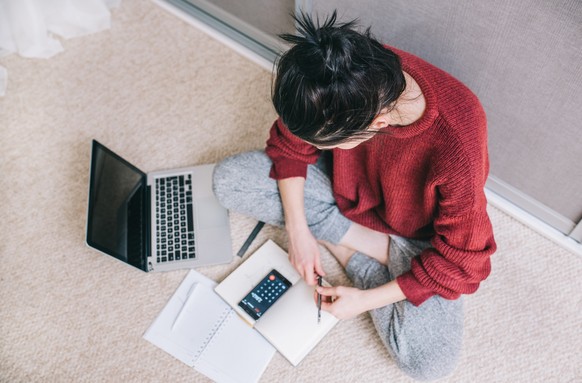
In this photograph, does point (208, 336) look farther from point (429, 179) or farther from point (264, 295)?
point (429, 179)

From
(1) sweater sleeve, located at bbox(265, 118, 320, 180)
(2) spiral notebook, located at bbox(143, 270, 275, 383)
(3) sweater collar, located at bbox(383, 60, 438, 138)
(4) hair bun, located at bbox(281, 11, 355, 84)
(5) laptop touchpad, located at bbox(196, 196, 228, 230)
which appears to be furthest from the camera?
(5) laptop touchpad, located at bbox(196, 196, 228, 230)

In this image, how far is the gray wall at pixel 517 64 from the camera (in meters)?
0.78

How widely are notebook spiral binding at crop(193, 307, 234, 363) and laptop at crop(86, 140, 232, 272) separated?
0.12 metres

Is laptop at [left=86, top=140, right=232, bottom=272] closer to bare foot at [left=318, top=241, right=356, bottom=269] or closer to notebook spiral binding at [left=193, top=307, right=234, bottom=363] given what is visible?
notebook spiral binding at [left=193, top=307, right=234, bottom=363]

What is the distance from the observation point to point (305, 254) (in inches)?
42.1

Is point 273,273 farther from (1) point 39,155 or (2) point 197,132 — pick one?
(1) point 39,155

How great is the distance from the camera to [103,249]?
1.00 m

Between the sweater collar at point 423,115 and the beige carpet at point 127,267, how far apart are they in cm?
50

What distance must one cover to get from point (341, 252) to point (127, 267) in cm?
53

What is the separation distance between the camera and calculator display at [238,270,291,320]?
1.11 metres

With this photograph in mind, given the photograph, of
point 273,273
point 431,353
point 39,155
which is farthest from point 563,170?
point 39,155

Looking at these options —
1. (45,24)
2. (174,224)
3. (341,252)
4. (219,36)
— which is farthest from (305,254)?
(45,24)

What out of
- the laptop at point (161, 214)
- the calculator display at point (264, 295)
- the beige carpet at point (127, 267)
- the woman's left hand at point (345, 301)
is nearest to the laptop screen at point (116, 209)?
the laptop at point (161, 214)

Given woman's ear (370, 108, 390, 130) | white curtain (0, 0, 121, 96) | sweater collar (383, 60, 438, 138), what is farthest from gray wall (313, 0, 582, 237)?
white curtain (0, 0, 121, 96)
